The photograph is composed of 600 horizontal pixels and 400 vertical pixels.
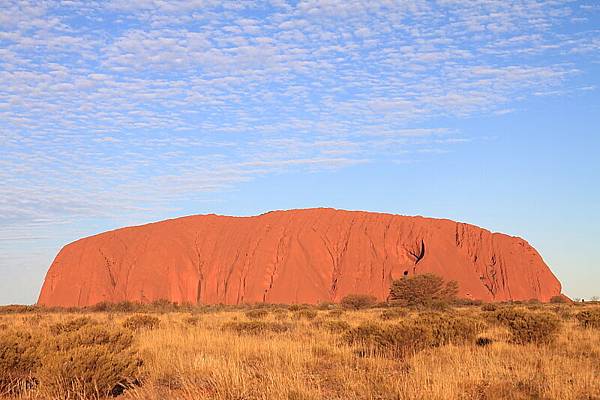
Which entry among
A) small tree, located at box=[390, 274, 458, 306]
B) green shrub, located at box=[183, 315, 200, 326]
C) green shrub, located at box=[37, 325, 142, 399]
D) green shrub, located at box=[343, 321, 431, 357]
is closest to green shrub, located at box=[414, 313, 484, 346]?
green shrub, located at box=[343, 321, 431, 357]

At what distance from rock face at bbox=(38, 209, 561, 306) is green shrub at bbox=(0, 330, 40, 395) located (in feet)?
153

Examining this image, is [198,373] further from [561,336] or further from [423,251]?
[423,251]

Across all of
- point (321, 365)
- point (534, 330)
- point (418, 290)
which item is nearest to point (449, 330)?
point (534, 330)

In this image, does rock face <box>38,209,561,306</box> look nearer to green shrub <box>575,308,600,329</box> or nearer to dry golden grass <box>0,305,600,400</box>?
green shrub <box>575,308,600,329</box>

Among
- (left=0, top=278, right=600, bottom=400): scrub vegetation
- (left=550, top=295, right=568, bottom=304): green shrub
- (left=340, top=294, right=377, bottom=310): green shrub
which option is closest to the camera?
(left=0, top=278, right=600, bottom=400): scrub vegetation

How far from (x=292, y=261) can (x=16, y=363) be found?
5030cm

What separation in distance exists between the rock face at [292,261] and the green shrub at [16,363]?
153ft

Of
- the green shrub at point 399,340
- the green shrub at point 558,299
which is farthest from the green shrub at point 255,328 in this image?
the green shrub at point 558,299

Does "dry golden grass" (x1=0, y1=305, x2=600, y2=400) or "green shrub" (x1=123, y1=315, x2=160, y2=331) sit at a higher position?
"dry golden grass" (x1=0, y1=305, x2=600, y2=400)

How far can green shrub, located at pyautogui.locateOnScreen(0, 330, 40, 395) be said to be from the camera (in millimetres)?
Result: 7676

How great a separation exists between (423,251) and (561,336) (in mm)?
43431

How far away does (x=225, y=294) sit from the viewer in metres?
59.8

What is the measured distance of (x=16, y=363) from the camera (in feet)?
26.4

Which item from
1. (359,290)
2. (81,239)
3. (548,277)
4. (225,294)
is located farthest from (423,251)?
(81,239)
